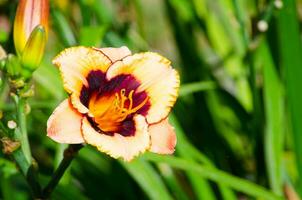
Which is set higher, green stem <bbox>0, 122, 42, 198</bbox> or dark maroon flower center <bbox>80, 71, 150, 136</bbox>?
dark maroon flower center <bbox>80, 71, 150, 136</bbox>

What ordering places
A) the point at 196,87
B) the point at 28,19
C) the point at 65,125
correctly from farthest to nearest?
the point at 196,87
the point at 28,19
the point at 65,125

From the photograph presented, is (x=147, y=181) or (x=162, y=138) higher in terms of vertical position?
(x=162, y=138)

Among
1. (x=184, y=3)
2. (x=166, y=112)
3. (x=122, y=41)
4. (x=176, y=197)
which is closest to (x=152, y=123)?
(x=166, y=112)

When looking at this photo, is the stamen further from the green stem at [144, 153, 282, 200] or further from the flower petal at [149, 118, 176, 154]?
the green stem at [144, 153, 282, 200]

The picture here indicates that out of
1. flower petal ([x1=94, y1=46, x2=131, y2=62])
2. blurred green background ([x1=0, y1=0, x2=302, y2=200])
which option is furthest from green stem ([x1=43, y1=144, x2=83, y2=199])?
blurred green background ([x1=0, y1=0, x2=302, y2=200])

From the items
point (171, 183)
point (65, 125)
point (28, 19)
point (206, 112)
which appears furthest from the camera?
point (206, 112)

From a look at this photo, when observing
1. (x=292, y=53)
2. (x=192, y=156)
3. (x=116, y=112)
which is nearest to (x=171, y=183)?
(x=192, y=156)

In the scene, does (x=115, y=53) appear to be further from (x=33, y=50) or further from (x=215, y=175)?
(x=215, y=175)
